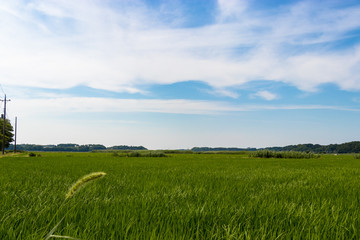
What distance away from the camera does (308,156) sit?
47.9m

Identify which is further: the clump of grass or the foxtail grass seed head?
the clump of grass

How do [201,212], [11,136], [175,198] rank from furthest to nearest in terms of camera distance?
[11,136], [175,198], [201,212]

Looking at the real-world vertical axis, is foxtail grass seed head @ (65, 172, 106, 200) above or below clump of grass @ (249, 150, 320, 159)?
above

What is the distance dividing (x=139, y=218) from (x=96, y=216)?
0.48 metres

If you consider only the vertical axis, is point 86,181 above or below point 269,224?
above

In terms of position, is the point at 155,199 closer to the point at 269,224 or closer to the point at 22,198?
the point at 269,224

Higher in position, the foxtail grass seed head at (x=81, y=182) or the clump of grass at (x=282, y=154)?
the foxtail grass seed head at (x=81, y=182)

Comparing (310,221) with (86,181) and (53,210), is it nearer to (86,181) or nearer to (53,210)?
(86,181)

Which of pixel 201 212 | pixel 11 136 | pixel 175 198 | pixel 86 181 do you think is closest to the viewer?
pixel 86 181

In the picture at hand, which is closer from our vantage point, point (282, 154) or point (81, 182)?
point (81, 182)

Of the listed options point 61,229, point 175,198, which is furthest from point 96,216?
point 175,198

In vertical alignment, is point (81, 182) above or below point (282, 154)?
above

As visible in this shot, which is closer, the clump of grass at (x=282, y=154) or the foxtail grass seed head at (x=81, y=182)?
the foxtail grass seed head at (x=81, y=182)

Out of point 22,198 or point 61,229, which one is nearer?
point 61,229
